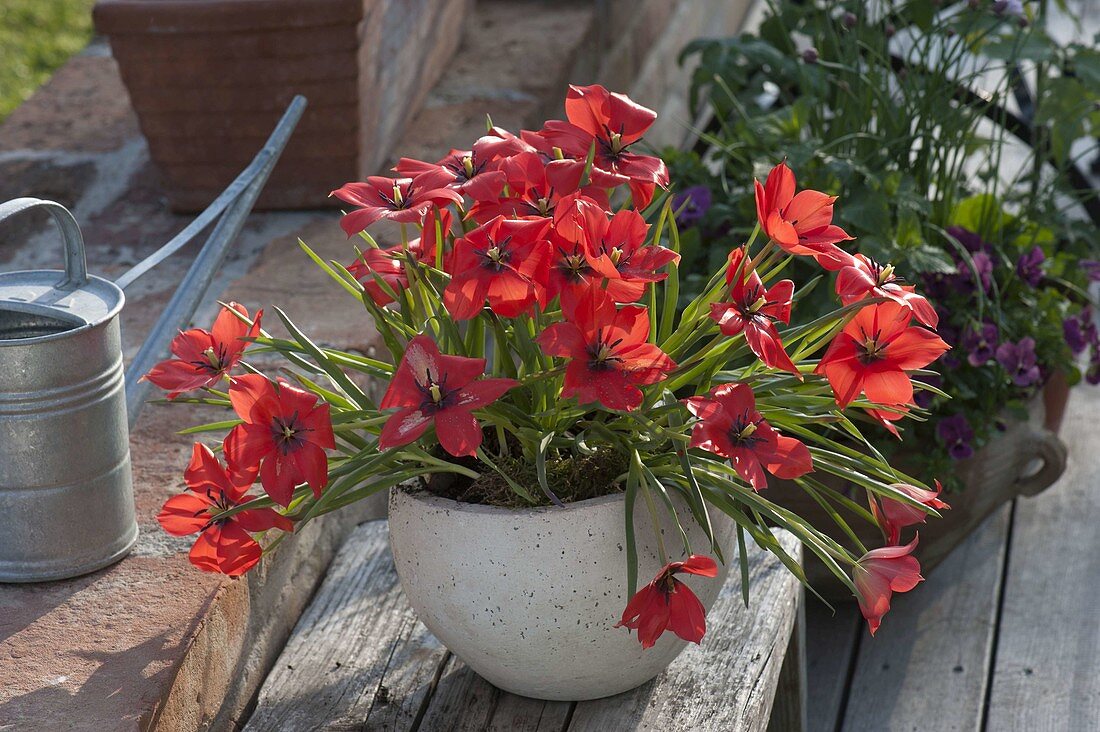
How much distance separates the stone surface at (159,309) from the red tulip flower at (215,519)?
0.15 m

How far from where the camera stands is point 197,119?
193 cm

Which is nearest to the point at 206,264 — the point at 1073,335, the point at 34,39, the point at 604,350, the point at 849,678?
the point at 604,350

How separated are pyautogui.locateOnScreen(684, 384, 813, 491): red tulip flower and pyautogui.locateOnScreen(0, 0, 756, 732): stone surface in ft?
1.68

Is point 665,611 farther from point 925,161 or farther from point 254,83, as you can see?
point 254,83

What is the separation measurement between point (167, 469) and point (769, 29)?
1.30 metres

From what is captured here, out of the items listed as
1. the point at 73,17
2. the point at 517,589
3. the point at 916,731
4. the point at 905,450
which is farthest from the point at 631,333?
the point at 73,17

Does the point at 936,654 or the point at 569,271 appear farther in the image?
the point at 936,654

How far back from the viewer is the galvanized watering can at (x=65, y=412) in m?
1.06

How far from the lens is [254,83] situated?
6.20ft

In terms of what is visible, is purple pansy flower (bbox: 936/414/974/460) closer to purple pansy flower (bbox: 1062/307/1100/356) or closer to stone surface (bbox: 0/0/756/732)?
purple pansy flower (bbox: 1062/307/1100/356)

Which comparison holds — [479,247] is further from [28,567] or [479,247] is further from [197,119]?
[197,119]

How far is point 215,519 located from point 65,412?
0.66ft

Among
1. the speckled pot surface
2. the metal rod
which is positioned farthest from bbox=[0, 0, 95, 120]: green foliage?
the speckled pot surface

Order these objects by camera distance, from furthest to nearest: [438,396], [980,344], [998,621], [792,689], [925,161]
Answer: [998,621]
[925,161]
[980,344]
[792,689]
[438,396]
